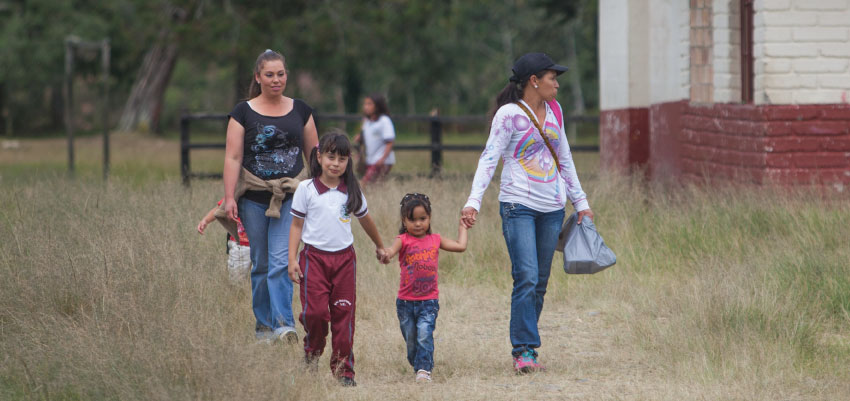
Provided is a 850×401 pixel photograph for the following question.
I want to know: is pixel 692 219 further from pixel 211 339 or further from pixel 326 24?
pixel 326 24

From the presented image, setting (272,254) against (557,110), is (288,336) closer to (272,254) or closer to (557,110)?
(272,254)

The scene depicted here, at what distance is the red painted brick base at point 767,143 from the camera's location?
1070cm

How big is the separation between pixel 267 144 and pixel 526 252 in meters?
1.66

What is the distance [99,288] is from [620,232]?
515 centimetres

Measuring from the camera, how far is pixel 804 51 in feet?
35.3

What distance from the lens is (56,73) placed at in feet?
151

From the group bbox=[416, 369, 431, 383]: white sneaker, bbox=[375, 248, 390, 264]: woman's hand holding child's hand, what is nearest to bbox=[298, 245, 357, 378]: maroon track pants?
bbox=[375, 248, 390, 264]: woman's hand holding child's hand

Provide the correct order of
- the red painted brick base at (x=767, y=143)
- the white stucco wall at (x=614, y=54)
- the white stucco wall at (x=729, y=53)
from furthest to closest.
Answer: the white stucco wall at (x=614, y=54) < the white stucco wall at (x=729, y=53) < the red painted brick base at (x=767, y=143)

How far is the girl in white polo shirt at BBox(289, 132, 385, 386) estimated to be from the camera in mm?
6043

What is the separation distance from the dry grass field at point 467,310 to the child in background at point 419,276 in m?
0.22

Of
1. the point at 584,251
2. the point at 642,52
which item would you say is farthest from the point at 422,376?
the point at 642,52

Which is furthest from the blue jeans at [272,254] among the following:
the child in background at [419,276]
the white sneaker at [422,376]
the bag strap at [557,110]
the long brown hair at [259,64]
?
the bag strap at [557,110]

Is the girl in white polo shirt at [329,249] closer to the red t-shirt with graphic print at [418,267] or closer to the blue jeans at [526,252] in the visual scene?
the red t-shirt with graphic print at [418,267]

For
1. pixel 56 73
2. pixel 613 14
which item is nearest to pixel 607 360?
pixel 613 14
